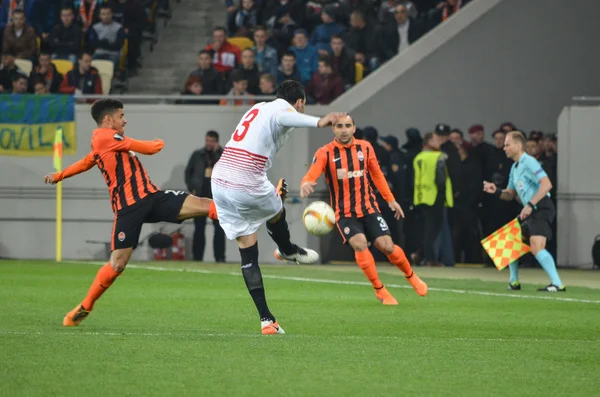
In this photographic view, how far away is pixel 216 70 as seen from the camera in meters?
22.0

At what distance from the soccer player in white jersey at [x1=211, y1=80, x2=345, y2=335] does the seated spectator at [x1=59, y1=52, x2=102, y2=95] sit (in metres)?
12.6

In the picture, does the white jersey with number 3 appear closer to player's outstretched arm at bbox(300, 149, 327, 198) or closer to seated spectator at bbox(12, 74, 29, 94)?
player's outstretched arm at bbox(300, 149, 327, 198)

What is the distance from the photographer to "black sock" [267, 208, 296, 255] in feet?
34.7

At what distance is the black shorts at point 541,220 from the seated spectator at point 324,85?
686 cm

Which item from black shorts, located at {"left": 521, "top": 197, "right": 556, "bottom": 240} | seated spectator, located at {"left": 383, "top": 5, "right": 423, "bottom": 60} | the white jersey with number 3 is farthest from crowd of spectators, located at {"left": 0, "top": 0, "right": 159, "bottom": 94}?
the white jersey with number 3

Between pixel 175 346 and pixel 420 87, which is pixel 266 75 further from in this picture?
pixel 175 346

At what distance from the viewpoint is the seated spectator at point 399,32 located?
2202 cm

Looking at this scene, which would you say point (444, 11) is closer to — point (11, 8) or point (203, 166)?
point (203, 166)

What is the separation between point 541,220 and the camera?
→ 1530 cm

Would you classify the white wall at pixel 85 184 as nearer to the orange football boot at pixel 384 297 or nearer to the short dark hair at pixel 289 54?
the short dark hair at pixel 289 54

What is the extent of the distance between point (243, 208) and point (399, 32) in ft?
42.7

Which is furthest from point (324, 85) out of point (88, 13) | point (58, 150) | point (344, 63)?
point (88, 13)

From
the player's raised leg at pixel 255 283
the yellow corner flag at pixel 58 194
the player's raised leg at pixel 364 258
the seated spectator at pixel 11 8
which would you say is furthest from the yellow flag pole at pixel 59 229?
the player's raised leg at pixel 255 283

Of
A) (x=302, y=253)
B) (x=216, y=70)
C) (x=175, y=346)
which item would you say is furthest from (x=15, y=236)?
(x=175, y=346)
